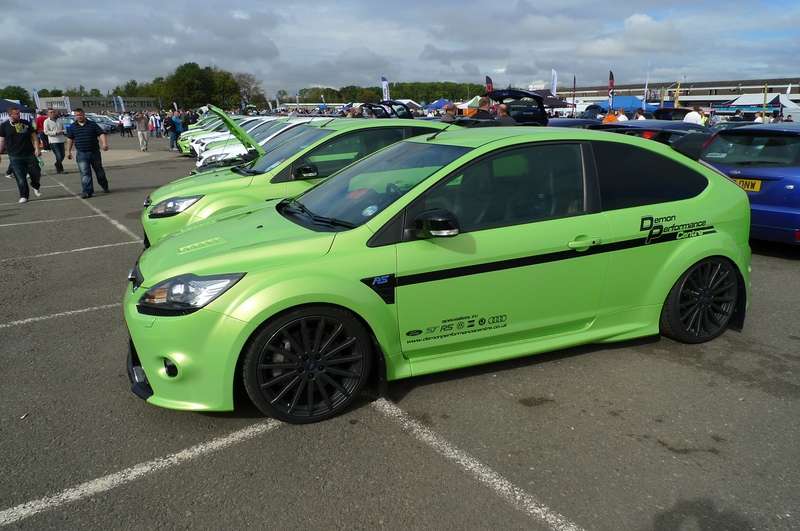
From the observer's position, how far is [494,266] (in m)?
3.35

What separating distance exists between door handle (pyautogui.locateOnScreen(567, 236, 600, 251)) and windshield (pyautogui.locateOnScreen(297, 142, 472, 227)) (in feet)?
2.90

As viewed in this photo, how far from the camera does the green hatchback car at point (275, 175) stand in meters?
6.10

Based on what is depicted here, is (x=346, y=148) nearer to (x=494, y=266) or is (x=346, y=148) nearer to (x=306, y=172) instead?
(x=306, y=172)

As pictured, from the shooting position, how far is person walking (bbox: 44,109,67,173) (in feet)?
49.4

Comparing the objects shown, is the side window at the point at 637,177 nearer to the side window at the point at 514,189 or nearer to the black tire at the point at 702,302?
the side window at the point at 514,189

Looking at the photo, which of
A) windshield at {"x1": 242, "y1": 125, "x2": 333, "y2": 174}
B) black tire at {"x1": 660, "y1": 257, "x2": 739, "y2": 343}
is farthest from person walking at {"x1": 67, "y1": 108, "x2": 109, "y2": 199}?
black tire at {"x1": 660, "y1": 257, "x2": 739, "y2": 343}

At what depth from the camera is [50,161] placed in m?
21.8

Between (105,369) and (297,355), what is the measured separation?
68.6 inches

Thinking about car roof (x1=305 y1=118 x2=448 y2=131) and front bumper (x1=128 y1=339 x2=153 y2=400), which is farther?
car roof (x1=305 y1=118 x2=448 y2=131)

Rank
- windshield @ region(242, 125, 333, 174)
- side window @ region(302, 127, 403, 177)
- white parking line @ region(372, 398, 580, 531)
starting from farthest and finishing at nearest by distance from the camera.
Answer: windshield @ region(242, 125, 333, 174) < side window @ region(302, 127, 403, 177) < white parking line @ region(372, 398, 580, 531)

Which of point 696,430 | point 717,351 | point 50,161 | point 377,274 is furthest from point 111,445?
point 50,161

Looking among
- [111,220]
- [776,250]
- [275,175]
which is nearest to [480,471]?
[275,175]

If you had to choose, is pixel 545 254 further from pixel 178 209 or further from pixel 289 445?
pixel 178 209

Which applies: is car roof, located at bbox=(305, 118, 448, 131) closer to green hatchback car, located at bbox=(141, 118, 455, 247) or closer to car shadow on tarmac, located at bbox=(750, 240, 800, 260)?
green hatchback car, located at bbox=(141, 118, 455, 247)
